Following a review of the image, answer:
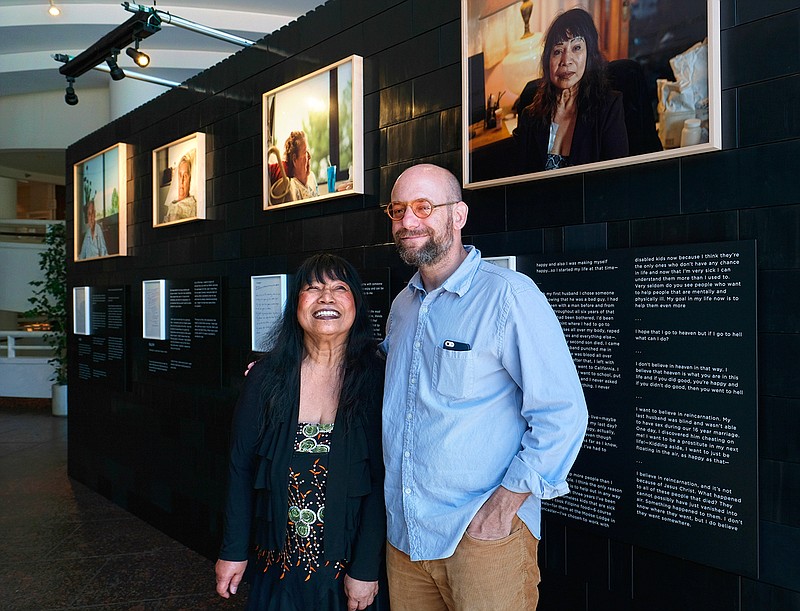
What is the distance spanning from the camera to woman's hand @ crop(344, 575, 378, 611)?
6.42ft

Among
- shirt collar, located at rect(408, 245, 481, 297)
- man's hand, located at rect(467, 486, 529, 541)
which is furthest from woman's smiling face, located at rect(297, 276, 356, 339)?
man's hand, located at rect(467, 486, 529, 541)

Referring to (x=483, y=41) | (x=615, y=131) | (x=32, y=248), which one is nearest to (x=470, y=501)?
(x=615, y=131)

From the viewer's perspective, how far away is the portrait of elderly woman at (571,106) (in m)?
2.10

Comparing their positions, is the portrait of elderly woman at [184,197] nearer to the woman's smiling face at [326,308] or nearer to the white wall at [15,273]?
the woman's smiling face at [326,308]

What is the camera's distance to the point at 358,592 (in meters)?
1.96

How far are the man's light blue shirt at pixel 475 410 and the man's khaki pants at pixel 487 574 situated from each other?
0.05 metres

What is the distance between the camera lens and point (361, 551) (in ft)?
6.48

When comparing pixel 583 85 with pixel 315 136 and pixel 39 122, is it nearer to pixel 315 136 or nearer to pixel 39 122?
pixel 315 136

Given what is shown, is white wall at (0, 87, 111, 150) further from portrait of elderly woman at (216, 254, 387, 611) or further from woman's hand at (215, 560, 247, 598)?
woman's hand at (215, 560, 247, 598)

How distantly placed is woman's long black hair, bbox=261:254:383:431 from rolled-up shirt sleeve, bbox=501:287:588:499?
0.54 metres

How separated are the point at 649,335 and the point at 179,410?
139 inches

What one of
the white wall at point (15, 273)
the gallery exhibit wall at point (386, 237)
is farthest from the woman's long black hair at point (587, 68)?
the white wall at point (15, 273)

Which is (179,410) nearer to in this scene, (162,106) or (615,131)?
(162,106)

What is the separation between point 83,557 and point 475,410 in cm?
381
